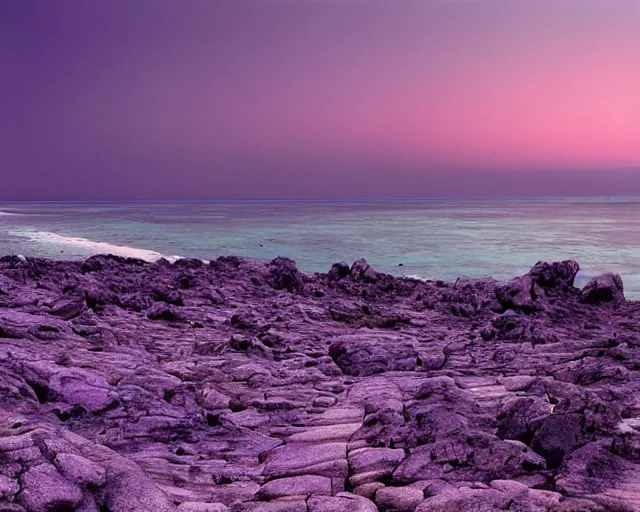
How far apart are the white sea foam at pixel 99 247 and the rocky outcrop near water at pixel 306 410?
15.3m

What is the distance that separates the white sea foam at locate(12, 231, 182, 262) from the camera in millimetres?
27453

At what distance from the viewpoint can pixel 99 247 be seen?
31609mm

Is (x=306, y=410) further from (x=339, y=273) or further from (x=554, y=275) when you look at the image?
(x=339, y=273)

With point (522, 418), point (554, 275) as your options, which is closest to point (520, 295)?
point (554, 275)

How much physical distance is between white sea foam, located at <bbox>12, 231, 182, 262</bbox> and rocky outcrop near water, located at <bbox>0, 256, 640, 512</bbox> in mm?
15343

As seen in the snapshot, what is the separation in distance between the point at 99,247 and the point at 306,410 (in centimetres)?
2782

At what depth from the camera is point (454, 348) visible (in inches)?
383

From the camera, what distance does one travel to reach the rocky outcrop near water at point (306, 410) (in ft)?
14.0

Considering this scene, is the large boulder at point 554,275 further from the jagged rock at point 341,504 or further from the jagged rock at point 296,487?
the jagged rock at point 341,504

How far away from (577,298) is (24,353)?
39.8 feet

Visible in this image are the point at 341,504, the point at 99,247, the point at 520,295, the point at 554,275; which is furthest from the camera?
the point at 99,247

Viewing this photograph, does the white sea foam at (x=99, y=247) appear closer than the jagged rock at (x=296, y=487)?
No

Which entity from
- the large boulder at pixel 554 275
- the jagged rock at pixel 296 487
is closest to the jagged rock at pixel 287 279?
the large boulder at pixel 554 275

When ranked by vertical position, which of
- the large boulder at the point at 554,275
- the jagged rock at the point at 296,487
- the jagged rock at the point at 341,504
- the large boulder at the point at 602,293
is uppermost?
the large boulder at the point at 554,275
